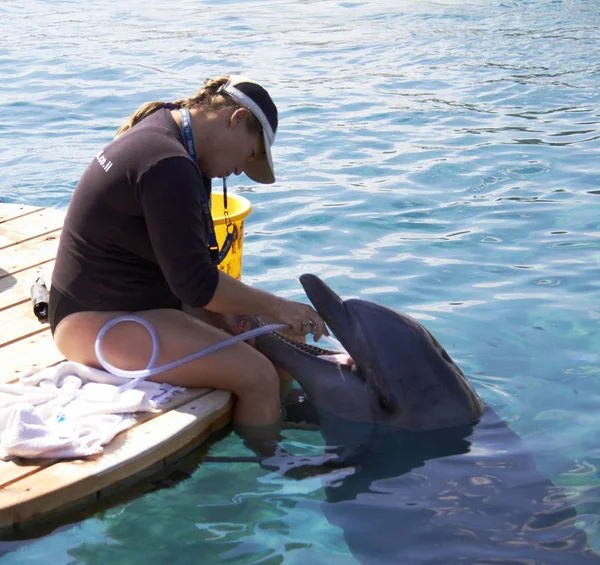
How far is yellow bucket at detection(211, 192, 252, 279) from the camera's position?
5.22m

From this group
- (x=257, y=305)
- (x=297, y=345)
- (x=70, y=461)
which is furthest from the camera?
(x=297, y=345)

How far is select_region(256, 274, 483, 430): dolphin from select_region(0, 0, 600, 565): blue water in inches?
11.3

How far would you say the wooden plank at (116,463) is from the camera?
3629mm

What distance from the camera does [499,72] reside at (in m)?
13.1

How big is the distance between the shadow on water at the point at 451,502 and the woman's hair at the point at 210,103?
4.91 feet

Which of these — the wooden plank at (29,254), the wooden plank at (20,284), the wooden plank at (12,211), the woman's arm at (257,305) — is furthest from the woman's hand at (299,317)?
the wooden plank at (12,211)

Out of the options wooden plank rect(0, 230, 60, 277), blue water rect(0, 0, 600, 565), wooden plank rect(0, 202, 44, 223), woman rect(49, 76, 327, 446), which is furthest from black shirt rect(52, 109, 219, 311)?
wooden plank rect(0, 202, 44, 223)

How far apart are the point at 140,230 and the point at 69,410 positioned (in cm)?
84

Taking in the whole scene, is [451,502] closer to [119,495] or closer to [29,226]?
[119,495]

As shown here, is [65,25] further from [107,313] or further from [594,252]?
[107,313]

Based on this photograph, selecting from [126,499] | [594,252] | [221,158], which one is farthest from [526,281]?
[126,499]

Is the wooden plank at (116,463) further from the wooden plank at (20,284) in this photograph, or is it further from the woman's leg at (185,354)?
the wooden plank at (20,284)

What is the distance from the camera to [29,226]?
6.67 meters

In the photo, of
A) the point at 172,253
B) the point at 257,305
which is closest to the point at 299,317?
the point at 257,305
